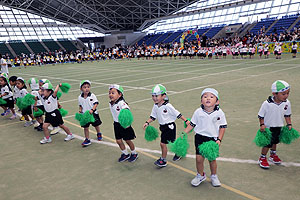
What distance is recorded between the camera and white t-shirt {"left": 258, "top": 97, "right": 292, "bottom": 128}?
13.7 ft

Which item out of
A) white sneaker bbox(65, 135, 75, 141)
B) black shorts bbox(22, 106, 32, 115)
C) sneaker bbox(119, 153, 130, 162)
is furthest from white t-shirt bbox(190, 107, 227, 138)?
black shorts bbox(22, 106, 32, 115)

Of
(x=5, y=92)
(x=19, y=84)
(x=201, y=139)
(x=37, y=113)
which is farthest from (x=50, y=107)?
(x=201, y=139)

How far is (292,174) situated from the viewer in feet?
13.3

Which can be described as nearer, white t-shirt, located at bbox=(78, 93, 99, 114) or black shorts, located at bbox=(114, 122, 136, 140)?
black shorts, located at bbox=(114, 122, 136, 140)

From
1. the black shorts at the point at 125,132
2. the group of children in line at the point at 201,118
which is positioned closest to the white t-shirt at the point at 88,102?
the group of children in line at the point at 201,118

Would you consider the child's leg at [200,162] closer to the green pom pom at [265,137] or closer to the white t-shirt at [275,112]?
the green pom pom at [265,137]

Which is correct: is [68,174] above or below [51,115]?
below

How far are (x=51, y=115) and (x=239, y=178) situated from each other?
4682 millimetres

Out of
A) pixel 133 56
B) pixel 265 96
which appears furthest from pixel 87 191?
pixel 133 56

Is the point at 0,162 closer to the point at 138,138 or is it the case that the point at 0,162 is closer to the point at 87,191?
the point at 87,191

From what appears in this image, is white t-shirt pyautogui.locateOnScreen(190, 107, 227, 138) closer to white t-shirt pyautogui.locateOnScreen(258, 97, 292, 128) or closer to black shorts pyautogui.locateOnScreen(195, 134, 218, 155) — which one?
black shorts pyautogui.locateOnScreen(195, 134, 218, 155)

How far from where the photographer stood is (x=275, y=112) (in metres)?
4.19

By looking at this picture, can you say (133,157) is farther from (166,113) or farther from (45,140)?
(45,140)

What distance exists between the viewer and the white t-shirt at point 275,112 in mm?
4176
